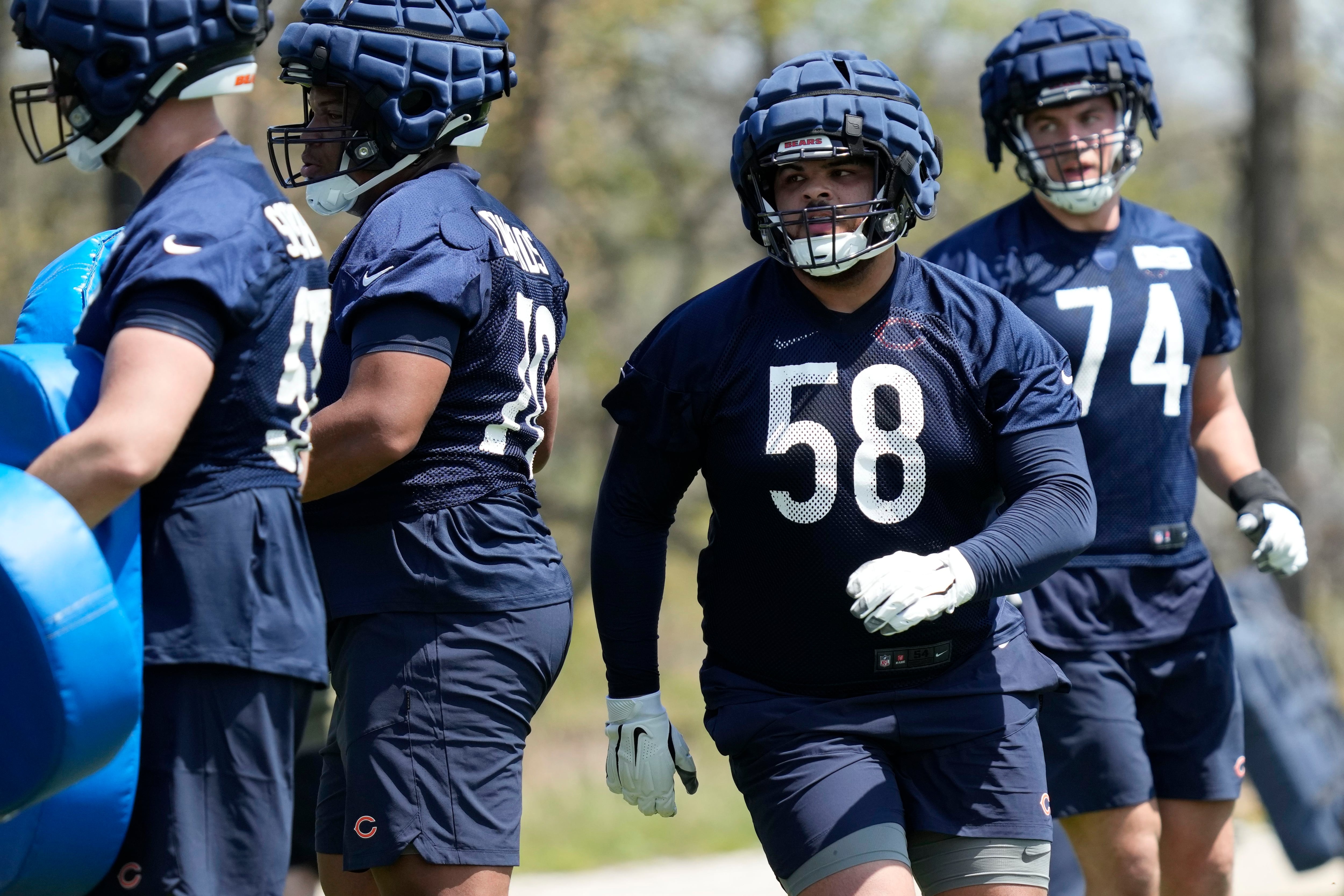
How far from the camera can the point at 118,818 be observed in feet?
8.68

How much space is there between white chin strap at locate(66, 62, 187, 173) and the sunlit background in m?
4.79

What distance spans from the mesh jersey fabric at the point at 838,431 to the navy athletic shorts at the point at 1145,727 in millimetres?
1081

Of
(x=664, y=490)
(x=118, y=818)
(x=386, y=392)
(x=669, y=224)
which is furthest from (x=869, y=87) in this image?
(x=669, y=224)

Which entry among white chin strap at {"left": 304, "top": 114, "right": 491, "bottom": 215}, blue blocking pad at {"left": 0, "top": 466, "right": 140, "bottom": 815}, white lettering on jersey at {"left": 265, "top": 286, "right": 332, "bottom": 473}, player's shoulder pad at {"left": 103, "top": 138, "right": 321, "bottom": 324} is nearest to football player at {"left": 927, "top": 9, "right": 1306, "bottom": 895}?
white chin strap at {"left": 304, "top": 114, "right": 491, "bottom": 215}

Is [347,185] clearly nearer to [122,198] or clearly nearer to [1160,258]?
[1160,258]

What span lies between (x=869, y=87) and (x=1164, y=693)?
6.97ft

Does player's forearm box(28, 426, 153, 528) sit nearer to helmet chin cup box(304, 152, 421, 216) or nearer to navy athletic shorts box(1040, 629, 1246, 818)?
helmet chin cup box(304, 152, 421, 216)

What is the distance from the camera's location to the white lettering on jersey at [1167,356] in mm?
4508

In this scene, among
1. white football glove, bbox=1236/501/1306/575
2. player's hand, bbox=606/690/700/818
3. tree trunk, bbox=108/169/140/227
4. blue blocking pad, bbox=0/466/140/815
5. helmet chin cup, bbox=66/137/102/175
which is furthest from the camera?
tree trunk, bbox=108/169/140/227

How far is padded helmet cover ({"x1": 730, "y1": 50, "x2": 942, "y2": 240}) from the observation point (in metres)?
3.32

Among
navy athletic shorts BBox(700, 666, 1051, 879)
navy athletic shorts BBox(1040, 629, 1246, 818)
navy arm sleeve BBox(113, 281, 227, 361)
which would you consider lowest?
navy athletic shorts BBox(1040, 629, 1246, 818)

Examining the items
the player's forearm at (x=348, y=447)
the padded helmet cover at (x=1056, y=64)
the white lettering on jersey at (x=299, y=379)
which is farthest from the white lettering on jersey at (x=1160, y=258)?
the white lettering on jersey at (x=299, y=379)

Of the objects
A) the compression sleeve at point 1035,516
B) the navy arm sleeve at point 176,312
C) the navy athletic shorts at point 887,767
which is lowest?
the navy athletic shorts at point 887,767

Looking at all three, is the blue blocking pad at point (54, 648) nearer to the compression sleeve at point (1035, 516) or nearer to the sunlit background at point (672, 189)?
the compression sleeve at point (1035, 516)
